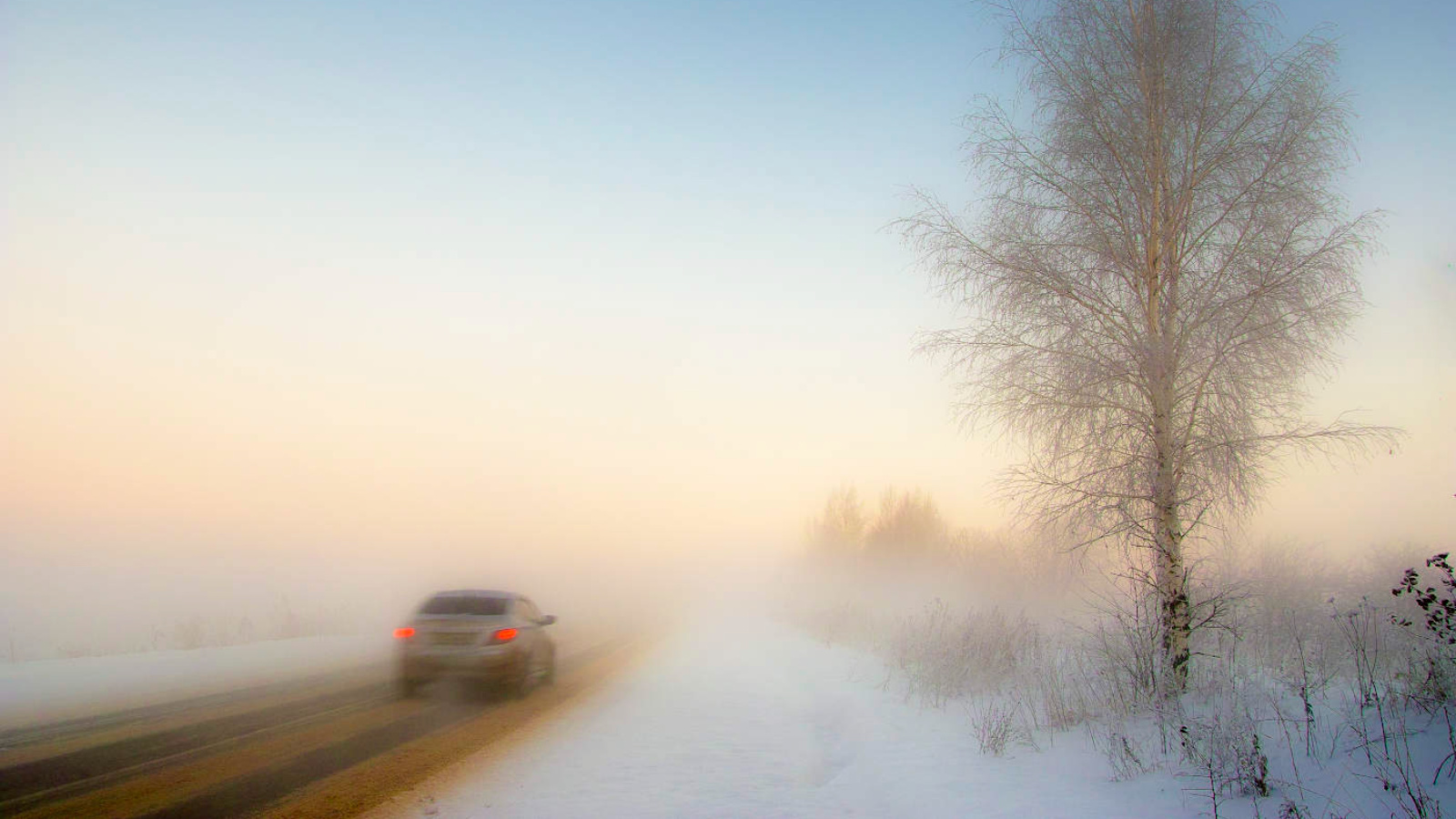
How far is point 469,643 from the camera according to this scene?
33.5 feet

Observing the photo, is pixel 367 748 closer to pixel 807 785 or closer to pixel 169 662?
pixel 807 785

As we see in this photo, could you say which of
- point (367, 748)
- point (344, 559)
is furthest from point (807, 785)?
point (344, 559)

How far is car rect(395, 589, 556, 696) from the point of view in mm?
10109

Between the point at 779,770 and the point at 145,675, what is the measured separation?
11.6 meters

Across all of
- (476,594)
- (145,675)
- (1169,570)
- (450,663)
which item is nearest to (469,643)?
(450,663)

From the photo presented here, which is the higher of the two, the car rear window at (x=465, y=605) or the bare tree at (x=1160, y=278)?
the bare tree at (x=1160, y=278)

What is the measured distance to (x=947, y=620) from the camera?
1303cm

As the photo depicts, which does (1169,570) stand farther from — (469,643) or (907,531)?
(907,531)

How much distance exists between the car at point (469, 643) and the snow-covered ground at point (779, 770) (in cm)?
153

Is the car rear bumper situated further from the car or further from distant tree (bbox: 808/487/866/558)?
distant tree (bbox: 808/487/866/558)

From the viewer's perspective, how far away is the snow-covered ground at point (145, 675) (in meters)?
8.49

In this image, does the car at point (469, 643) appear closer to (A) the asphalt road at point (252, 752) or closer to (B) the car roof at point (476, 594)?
(B) the car roof at point (476, 594)

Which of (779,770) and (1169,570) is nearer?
(779,770)

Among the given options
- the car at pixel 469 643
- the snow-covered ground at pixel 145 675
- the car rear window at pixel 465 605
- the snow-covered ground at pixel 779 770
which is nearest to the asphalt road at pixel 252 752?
the car at pixel 469 643
